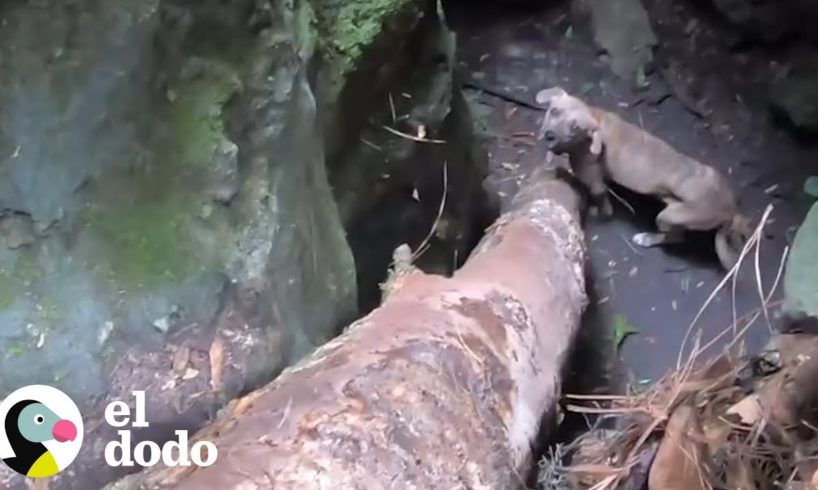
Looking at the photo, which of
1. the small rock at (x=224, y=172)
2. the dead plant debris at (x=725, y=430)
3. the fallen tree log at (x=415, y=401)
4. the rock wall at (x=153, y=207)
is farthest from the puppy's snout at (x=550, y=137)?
the small rock at (x=224, y=172)

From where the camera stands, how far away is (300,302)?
194cm

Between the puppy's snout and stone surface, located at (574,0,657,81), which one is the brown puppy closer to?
the puppy's snout

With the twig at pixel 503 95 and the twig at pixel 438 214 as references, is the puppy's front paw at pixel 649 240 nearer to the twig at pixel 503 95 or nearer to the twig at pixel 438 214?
the twig at pixel 503 95

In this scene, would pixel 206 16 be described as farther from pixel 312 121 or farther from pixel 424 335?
pixel 424 335

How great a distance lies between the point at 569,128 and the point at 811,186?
3.30 ft

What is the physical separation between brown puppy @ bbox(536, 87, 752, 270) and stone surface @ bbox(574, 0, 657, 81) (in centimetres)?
57

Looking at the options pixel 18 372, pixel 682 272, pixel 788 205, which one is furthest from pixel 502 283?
pixel 788 205

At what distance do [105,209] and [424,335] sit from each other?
1.96ft

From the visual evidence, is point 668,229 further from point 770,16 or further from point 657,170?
point 770,16

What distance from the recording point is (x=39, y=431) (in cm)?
152

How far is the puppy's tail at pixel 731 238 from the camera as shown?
3.48 meters

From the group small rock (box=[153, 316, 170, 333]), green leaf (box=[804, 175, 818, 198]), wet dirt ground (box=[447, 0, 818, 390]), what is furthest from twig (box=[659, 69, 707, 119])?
small rock (box=[153, 316, 170, 333])

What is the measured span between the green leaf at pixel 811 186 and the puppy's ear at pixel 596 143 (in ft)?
2.75

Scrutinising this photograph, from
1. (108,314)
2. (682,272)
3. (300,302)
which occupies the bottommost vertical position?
(682,272)
